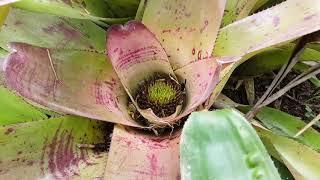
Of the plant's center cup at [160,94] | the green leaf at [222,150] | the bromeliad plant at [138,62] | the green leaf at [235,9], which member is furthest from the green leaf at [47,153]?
the green leaf at [235,9]

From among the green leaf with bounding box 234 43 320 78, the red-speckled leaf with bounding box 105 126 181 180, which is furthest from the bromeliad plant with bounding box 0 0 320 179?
the green leaf with bounding box 234 43 320 78

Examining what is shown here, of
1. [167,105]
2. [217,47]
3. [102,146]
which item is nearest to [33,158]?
[102,146]

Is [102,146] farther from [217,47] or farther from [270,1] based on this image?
[270,1]

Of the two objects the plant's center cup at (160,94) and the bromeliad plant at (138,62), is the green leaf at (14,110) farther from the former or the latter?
the plant's center cup at (160,94)

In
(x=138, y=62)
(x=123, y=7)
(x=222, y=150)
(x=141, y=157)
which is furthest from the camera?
(x=123, y=7)

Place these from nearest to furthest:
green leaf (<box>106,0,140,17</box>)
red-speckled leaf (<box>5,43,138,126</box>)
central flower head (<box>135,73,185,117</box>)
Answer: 1. red-speckled leaf (<box>5,43,138,126</box>)
2. central flower head (<box>135,73,185,117</box>)
3. green leaf (<box>106,0,140,17</box>)

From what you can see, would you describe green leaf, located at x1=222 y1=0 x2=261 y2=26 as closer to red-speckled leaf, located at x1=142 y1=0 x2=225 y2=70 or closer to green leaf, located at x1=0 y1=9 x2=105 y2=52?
red-speckled leaf, located at x1=142 y1=0 x2=225 y2=70

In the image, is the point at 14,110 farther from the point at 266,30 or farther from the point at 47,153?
the point at 266,30

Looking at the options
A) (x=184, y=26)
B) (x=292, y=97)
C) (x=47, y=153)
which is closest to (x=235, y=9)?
(x=184, y=26)
